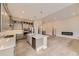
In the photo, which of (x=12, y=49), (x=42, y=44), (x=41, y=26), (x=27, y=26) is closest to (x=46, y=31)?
(x=41, y=26)

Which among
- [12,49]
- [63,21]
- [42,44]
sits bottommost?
[42,44]

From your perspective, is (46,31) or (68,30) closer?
(46,31)

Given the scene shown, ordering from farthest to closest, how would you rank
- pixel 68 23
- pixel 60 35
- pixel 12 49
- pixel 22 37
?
pixel 60 35, pixel 68 23, pixel 22 37, pixel 12 49

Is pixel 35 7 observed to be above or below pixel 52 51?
above

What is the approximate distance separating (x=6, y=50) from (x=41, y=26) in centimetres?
514

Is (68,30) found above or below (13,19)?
below

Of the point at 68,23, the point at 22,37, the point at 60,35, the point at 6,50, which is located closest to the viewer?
the point at 6,50

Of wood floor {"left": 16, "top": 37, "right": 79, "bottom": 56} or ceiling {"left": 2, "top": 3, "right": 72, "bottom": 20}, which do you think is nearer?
wood floor {"left": 16, "top": 37, "right": 79, "bottom": 56}

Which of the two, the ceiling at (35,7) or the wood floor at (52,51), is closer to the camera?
the wood floor at (52,51)

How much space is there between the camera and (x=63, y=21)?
28.8 ft

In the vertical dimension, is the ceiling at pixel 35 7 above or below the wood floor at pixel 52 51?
above

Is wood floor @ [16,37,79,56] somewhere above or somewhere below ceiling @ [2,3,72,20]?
below

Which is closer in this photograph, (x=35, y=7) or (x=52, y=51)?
(x=52, y=51)

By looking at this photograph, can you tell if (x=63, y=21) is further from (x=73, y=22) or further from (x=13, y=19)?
(x=13, y=19)
